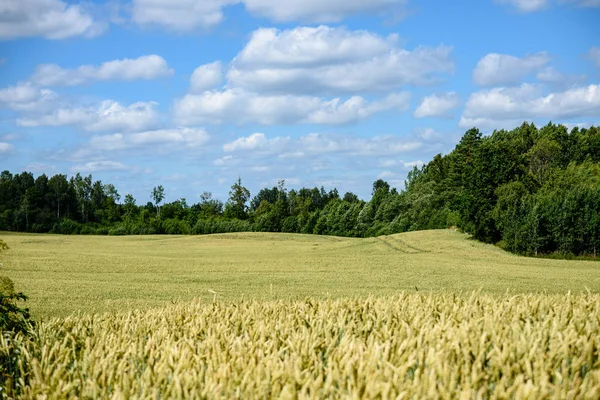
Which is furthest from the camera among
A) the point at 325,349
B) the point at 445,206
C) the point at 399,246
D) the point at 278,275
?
the point at 445,206

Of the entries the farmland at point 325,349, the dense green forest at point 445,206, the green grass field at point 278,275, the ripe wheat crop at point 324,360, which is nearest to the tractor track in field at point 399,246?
the green grass field at point 278,275

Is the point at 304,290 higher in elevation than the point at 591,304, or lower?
lower

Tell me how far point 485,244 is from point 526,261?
9.39 metres

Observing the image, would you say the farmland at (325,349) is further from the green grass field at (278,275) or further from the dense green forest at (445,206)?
the dense green forest at (445,206)

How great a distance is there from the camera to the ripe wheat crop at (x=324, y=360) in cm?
374

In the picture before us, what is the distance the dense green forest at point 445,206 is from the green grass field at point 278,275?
3.99 metres

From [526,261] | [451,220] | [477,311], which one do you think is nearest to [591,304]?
[477,311]

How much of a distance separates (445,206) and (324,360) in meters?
88.4

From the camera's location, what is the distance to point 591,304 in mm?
7156

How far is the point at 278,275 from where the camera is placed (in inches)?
1243

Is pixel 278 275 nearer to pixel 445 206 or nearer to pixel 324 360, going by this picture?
pixel 324 360

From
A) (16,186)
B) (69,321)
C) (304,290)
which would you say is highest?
(16,186)

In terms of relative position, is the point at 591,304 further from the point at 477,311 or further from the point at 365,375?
the point at 365,375

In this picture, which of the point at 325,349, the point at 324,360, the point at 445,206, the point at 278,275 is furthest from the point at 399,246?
the point at 324,360
